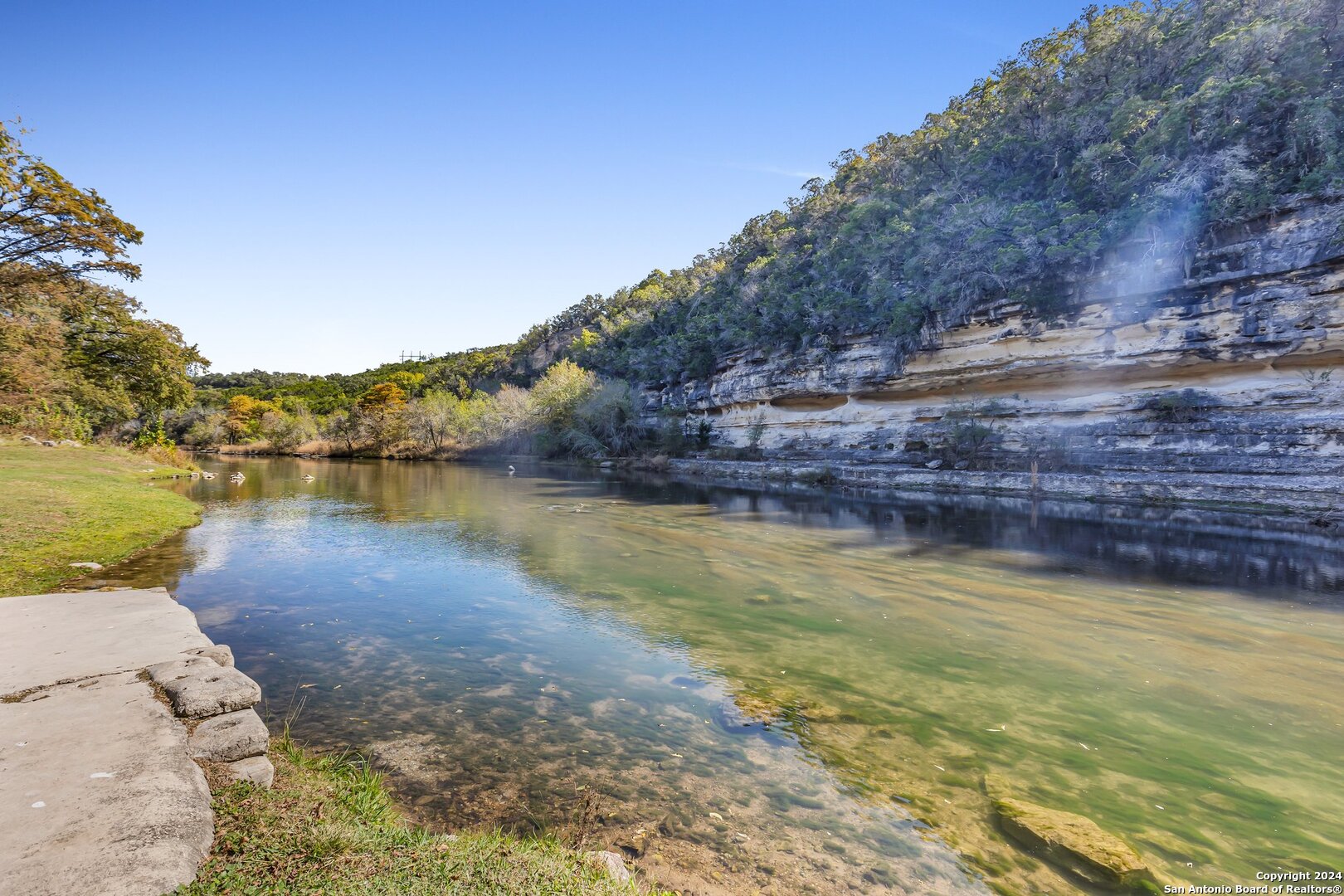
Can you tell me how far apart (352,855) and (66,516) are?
15.1 meters

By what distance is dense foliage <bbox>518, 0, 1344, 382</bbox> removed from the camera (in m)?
23.1

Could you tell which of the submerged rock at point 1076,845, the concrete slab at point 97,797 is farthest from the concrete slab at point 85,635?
the submerged rock at point 1076,845

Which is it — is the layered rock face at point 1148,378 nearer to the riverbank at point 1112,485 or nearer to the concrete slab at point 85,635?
the riverbank at point 1112,485

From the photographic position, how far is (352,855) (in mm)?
2920

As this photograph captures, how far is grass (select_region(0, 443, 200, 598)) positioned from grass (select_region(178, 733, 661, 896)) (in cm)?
798

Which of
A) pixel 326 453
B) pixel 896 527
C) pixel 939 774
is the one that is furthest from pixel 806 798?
pixel 326 453

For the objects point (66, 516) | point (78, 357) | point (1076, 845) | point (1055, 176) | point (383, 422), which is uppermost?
point (1055, 176)

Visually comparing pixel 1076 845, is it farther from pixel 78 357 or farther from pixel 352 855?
pixel 78 357

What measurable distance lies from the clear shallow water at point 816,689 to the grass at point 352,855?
0.71m

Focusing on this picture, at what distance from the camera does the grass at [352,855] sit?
8.70 feet

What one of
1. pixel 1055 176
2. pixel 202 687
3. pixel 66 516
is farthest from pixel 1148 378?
pixel 66 516

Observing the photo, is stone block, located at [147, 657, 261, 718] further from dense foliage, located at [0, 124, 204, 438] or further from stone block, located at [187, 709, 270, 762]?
dense foliage, located at [0, 124, 204, 438]

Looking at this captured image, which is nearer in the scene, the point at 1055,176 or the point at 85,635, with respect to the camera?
the point at 85,635

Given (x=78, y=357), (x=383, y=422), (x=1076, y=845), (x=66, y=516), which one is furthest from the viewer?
(x=383, y=422)
